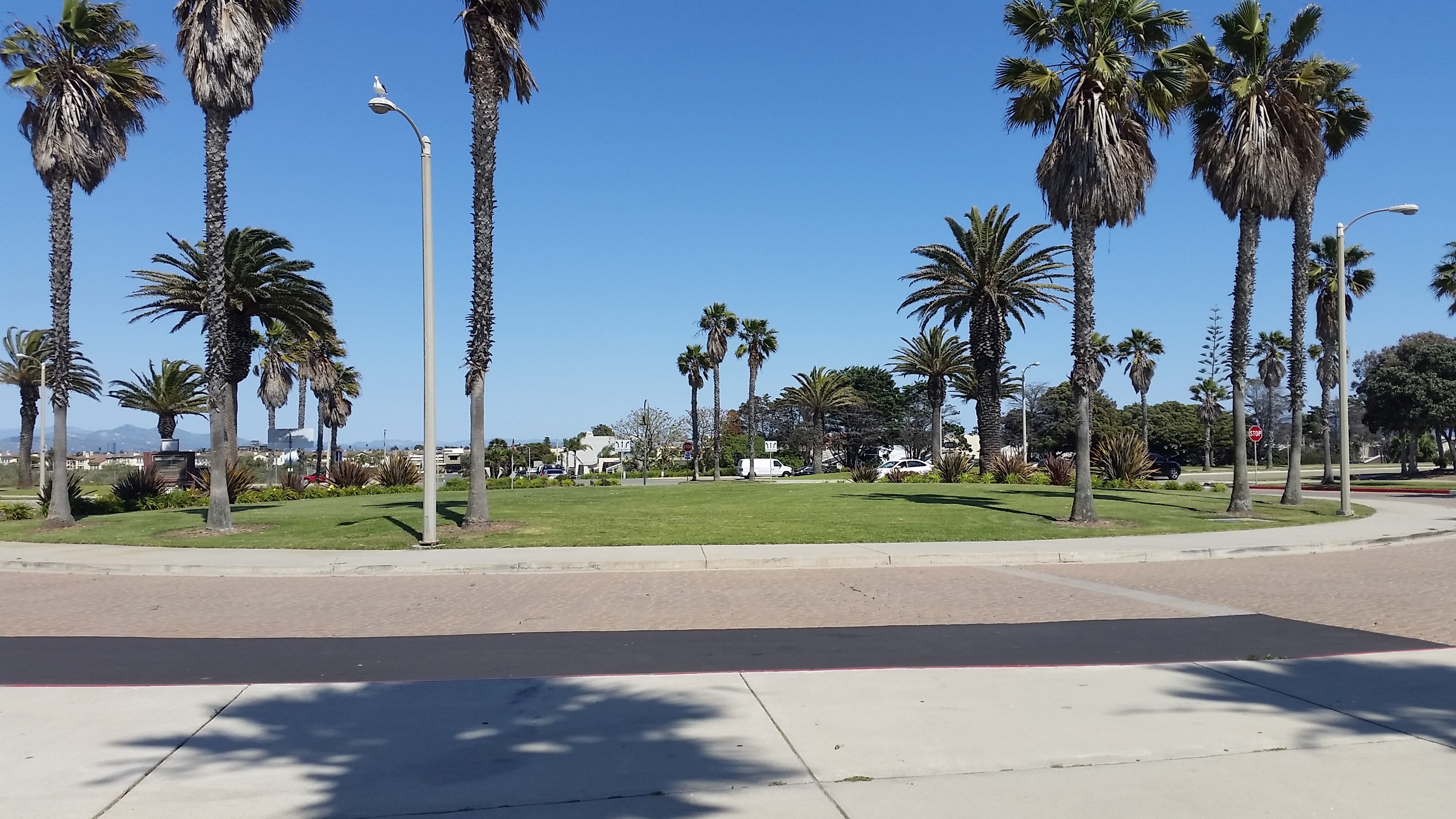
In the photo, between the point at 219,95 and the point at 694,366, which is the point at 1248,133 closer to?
the point at 219,95

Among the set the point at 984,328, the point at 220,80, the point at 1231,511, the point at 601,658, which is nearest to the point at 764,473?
the point at 984,328

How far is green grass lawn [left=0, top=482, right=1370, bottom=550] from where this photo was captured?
58.0 feet

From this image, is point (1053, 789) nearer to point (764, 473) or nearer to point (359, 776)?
point (359, 776)

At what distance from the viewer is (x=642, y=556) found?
1473 cm

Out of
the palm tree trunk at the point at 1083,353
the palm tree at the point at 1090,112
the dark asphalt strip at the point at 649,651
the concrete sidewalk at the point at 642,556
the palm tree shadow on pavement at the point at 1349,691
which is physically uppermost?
the palm tree at the point at 1090,112

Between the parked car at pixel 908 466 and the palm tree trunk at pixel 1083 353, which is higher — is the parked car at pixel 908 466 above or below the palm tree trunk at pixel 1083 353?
below

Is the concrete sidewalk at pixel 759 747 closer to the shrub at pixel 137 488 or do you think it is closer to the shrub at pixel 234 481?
the shrub at pixel 137 488

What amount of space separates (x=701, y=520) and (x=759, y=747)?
16.0 metres

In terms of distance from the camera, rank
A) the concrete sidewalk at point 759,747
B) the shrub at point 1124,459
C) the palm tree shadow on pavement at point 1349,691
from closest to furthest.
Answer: the concrete sidewalk at point 759,747
the palm tree shadow on pavement at point 1349,691
the shrub at point 1124,459

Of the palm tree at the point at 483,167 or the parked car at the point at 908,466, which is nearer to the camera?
the palm tree at the point at 483,167

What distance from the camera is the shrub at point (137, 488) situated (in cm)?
2848

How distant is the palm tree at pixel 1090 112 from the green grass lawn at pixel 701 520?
2.87 meters

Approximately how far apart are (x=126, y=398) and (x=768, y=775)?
61.8m

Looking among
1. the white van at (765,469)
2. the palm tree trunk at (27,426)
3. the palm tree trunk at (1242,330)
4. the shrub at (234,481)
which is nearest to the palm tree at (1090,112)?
Result: the palm tree trunk at (1242,330)
